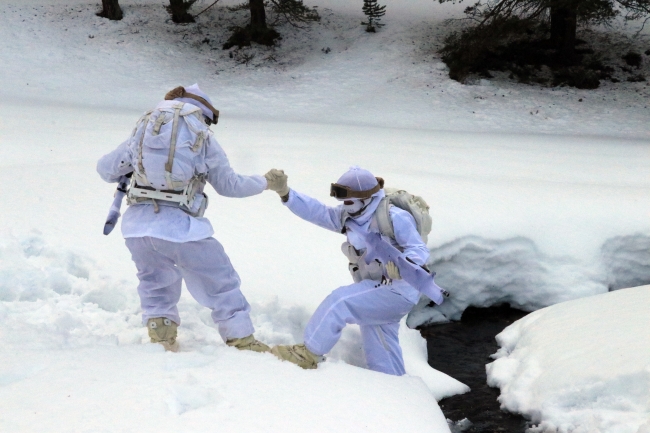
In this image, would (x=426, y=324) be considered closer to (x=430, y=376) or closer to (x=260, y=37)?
(x=430, y=376)

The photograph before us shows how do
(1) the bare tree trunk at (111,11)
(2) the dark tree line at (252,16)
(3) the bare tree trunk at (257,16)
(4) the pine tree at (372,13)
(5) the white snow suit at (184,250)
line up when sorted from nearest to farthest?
1. (5) the white snow suit at (184,250)
2. (2) the dark tree line at (252,16)
3. (3) the bare tree trunk at (257,16)
4. (1) the bare tree trunk at (111,11)
5. (4) the pine tree at (372,13)

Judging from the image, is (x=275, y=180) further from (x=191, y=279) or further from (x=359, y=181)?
(x=191, y=279)

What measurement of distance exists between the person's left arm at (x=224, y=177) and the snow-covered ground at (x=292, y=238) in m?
0.85

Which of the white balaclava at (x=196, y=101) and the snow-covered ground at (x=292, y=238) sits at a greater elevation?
the white balaclava at (x=196, y=101)

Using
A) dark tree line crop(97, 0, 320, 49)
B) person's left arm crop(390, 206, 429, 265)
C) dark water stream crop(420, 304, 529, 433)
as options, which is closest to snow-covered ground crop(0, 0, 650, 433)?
dark water stream crop(420, 304, 529, 433)

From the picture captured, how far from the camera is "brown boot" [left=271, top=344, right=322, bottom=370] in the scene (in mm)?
3482

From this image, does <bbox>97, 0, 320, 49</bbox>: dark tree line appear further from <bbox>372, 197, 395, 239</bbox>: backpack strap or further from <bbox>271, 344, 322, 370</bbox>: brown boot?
<bbox>271, 344, 322, 370</bbox>: brown boot

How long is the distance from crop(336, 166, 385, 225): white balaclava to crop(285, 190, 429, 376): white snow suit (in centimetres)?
3

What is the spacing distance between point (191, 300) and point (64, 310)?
0.78m

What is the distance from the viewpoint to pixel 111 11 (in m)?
18.2

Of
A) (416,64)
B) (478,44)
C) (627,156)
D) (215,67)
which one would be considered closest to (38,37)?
(215,67)

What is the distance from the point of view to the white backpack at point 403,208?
3748 mm

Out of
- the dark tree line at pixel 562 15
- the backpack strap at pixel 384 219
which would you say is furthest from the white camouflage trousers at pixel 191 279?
the dark tree line at pixel 562 15

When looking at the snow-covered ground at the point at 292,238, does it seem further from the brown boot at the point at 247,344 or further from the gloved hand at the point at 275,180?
the gloved hand at the point at 275,180
